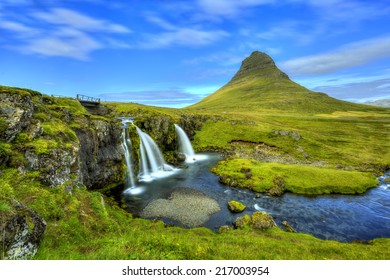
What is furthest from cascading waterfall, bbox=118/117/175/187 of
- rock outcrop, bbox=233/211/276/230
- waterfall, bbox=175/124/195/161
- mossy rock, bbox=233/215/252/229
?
rock outcrop, bbox=233/211/276/230

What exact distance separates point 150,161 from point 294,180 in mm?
34711

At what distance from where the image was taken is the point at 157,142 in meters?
67.4

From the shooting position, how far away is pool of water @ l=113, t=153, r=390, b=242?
2950cm

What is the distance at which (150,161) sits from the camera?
183ft

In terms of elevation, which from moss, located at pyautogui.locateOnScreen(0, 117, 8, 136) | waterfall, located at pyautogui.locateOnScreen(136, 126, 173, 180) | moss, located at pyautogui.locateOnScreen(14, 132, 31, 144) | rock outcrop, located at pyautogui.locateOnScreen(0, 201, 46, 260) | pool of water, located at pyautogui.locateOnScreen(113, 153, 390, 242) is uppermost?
moss, located at pyautogui.locateOnScreen(0, 117, 8, 136)

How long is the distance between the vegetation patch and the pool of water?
1706 mm

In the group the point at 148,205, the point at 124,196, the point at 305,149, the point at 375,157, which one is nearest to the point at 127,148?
the point at 124,196

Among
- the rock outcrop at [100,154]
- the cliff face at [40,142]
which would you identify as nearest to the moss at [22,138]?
the cliff face at [40,142]

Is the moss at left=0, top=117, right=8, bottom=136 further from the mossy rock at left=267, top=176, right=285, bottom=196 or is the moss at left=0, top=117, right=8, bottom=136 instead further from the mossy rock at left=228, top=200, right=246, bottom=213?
the mossy rock at left=267, top=176, right=285, bottom=196

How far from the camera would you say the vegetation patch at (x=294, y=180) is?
141 feet

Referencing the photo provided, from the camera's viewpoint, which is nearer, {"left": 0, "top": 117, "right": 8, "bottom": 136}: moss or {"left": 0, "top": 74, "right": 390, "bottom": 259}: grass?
{"left": 0, "top": 74, "right": 390, "bottom": 259}: grass

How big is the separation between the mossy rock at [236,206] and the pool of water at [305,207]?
0.74 m

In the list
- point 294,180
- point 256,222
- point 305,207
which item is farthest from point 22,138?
point 294,180

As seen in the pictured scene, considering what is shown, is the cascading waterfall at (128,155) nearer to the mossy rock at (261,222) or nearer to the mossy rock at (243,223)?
the mossy rock at (243,223)
